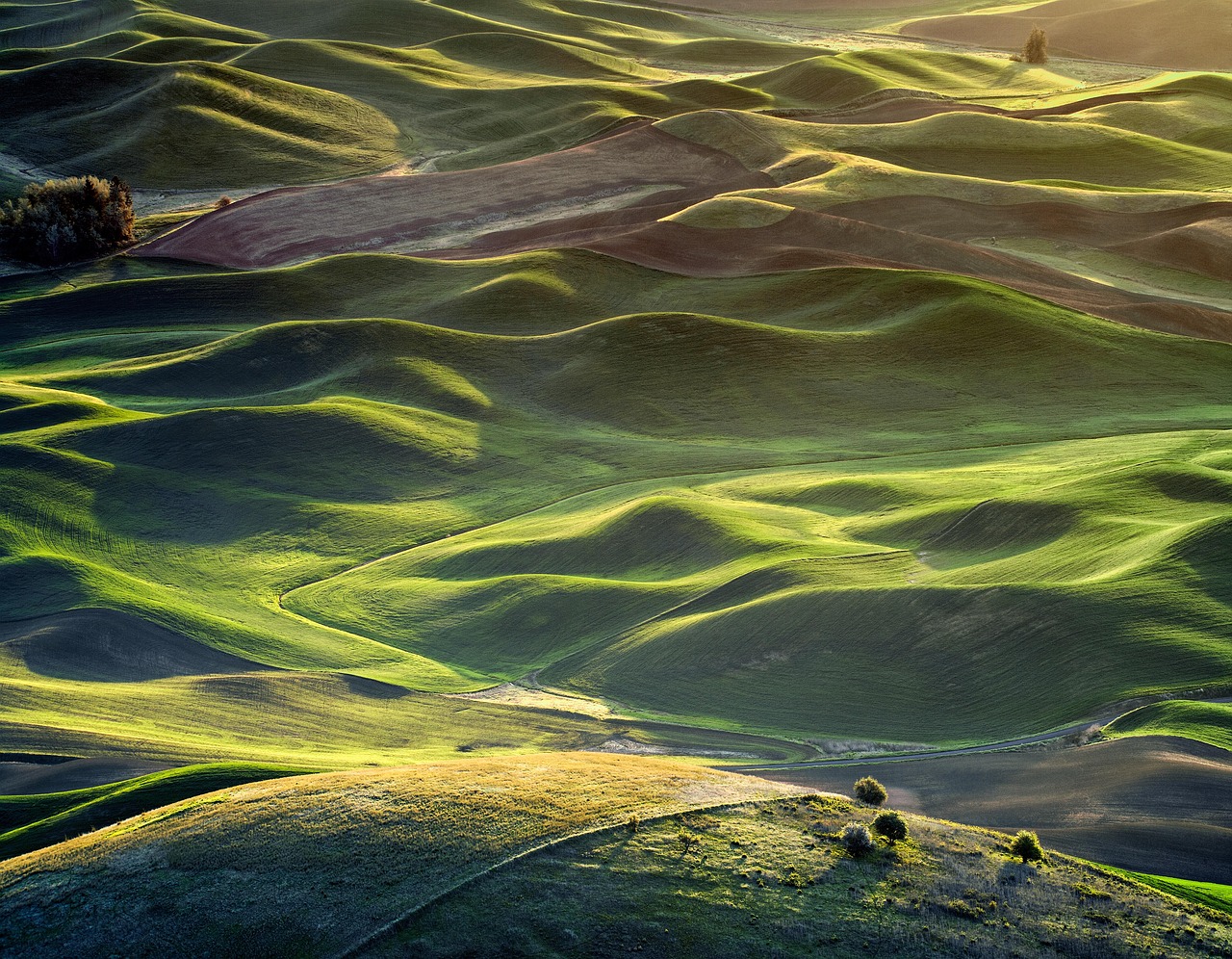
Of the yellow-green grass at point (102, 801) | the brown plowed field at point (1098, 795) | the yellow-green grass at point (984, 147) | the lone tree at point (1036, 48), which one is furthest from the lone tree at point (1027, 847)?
the lone tree at point (1036, 48)

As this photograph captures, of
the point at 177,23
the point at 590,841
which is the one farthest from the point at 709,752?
the point at 177,23

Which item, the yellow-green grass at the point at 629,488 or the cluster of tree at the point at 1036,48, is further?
the cluster of tree at the point at 1036,48

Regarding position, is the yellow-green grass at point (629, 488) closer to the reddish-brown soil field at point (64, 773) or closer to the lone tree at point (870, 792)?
the reddish-brown soil field at point (64, 773)

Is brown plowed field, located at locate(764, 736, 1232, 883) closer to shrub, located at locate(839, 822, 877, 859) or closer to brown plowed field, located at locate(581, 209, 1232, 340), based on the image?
shrub, located at locate(839, 822, 877, 859)

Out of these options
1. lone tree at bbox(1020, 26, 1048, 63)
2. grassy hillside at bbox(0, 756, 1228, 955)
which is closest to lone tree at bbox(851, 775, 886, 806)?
grassy hillside at bbox(0, 756, 1228, 955)

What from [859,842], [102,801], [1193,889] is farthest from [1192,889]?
[102,801]

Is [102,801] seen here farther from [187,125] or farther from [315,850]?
[187,125]

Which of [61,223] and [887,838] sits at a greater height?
[61,223]
